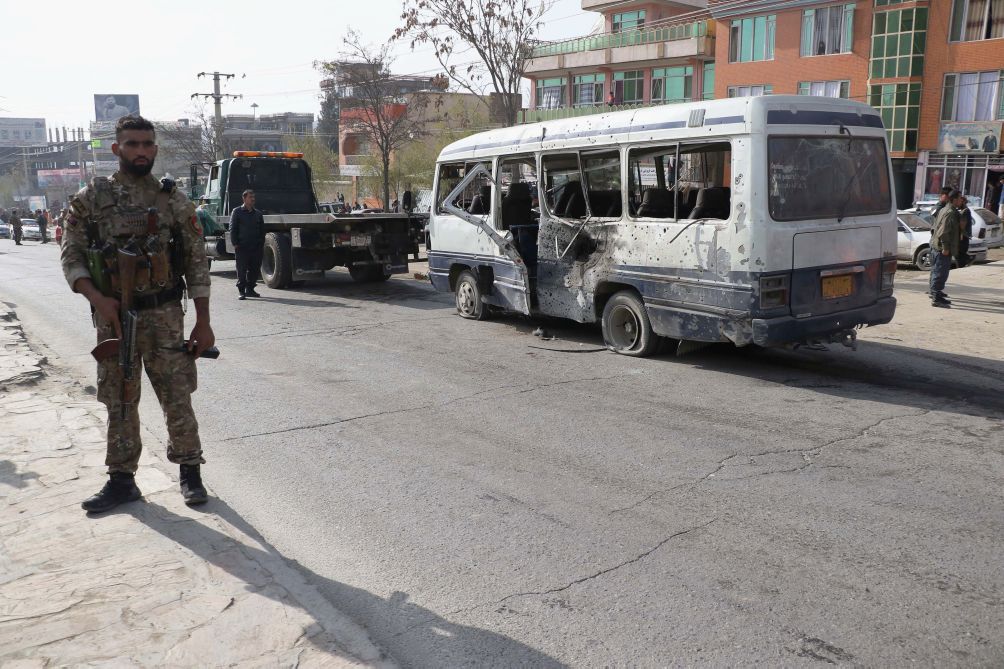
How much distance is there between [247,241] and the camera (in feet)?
46.6

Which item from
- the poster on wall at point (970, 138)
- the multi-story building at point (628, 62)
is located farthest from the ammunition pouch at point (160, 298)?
the multi-story building at point (628, 62)

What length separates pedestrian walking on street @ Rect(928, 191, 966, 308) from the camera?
12.3m

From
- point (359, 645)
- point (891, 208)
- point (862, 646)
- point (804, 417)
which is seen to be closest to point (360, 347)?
point (804, 417)

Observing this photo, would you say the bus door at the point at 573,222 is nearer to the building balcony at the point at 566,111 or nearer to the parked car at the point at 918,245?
the parked car at the point at 918,245

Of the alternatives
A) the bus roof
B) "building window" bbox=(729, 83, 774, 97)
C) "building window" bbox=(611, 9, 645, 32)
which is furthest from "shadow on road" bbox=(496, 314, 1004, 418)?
"building window" bbox=(611, 9, 645, 32)

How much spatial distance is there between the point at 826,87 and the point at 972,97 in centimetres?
618

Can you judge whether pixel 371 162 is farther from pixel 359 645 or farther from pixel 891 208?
pixel 359 645

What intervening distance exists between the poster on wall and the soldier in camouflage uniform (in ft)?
118

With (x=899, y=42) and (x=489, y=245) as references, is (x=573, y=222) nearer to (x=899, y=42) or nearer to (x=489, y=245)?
(x=489, y=245)

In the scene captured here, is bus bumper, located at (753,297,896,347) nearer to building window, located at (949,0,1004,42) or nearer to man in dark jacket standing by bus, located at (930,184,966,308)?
man in dark jacket standing by bus, located at (930,184,966,308)

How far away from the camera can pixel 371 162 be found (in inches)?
2012

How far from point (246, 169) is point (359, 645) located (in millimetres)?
15562

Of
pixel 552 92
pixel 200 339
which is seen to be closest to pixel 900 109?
pixel 552 92

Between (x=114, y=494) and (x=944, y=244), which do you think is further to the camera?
(x=944, y=244)
